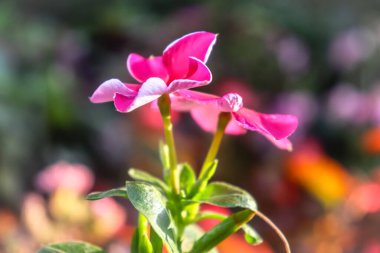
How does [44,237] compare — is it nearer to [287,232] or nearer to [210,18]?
[287,232]

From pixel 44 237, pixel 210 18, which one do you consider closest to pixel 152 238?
pixel 44 237

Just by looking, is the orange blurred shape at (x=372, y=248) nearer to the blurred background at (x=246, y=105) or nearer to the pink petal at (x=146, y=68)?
the blurred background at (x=246, y=105)

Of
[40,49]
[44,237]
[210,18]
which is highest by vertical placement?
[44,237]

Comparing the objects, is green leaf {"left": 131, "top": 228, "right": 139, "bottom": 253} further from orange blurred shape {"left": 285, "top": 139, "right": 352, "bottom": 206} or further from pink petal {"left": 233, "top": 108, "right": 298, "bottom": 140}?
orange blurred shape {"left": 285, "top": 139, "right": 352, "bottom": 206}

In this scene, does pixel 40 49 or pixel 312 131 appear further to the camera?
pixel 40 49

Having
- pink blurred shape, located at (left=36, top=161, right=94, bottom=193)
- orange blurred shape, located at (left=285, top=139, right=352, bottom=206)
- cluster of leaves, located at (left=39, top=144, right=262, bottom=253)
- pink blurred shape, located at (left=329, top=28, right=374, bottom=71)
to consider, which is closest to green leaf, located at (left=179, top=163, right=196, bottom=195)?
cluster of leaves, located at (left=39, top=144, right=262, bottom=253)

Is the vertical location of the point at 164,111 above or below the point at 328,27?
above
